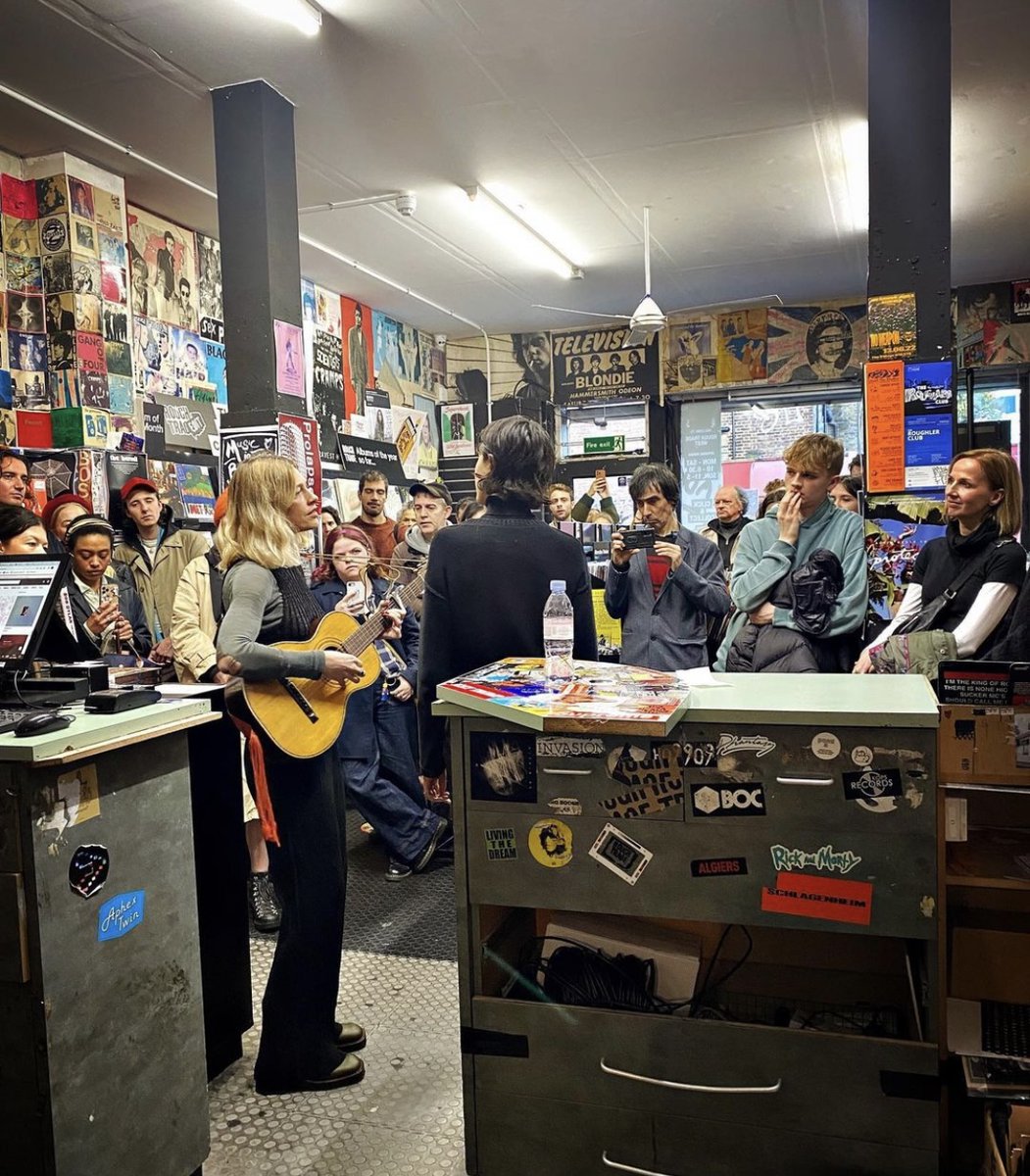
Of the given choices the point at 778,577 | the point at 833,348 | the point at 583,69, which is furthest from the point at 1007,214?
the point at 778,577

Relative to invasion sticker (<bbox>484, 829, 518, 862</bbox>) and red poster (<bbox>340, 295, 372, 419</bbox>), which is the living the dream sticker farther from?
red poster (<bbox>340, 295, 372, 419</bbox>)

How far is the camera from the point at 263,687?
2373mm

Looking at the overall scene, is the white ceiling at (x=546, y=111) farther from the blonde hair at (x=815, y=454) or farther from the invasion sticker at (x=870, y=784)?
the invasion sticker at (x=870, y=784)

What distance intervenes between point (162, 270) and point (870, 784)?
565cm

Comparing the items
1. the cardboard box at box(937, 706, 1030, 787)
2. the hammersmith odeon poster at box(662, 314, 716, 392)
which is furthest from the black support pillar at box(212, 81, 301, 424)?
the hammersmith odeon poster at box(662, 314, 716, 392)

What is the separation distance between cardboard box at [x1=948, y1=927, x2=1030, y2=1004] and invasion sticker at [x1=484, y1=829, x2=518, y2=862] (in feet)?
3.30

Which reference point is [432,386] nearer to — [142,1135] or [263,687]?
[263,687]

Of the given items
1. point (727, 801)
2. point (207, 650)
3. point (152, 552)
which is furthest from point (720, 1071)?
point (152, 552)

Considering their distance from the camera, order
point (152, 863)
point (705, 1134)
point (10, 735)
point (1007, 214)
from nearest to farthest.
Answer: point (10, 735), point (705, 1134), point (152, 863), point (1007, 214)

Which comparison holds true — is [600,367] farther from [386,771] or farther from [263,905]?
[263,905]

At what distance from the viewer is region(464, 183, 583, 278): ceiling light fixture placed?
5891mm

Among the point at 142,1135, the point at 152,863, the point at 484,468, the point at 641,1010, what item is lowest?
the point at 142,1135

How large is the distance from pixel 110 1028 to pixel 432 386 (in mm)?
8508

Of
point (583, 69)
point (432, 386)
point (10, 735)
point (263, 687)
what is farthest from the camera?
point (432, 386)
